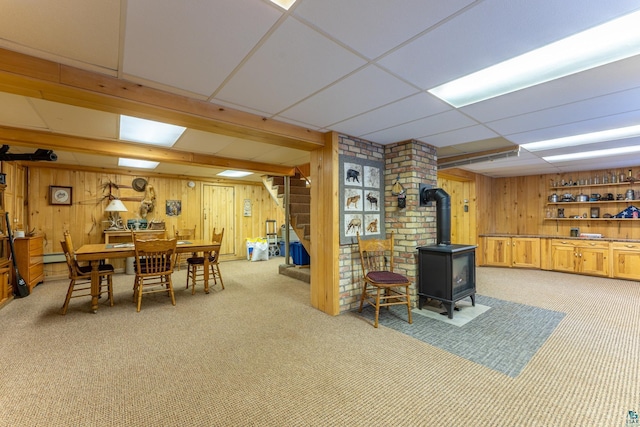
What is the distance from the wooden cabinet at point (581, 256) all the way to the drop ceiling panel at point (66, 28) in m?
7.95

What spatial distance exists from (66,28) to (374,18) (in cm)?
172

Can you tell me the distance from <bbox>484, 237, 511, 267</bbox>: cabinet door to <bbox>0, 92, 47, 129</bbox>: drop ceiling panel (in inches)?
324

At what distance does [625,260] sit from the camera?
523cm

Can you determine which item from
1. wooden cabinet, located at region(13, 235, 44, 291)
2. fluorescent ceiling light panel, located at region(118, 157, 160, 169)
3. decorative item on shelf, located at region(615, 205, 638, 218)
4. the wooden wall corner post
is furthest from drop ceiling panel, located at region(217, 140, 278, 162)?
decorative item on shelf, located at region(615, 205, 638, 218)

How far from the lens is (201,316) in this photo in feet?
11.3

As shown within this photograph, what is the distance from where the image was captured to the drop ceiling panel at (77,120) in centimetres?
273

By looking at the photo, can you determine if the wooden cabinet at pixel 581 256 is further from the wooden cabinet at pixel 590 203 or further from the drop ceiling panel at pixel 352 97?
the drop ceiling panel at pixel 352 97

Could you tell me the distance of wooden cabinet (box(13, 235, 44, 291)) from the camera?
14.3ft

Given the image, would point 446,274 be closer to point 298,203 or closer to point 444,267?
point 444,267

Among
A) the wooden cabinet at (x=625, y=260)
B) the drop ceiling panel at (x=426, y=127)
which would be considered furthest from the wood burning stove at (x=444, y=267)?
the wooden cabinet at (x=625, y=260)

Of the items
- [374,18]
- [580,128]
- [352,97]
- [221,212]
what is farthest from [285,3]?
[221,212]

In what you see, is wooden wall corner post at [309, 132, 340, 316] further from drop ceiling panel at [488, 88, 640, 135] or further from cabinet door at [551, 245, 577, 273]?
cabinet door at [551, 245, 577, 273]

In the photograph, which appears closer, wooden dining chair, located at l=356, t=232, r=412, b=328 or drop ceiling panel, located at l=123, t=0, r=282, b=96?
drop ceiling panel, located at l=123, t=0, r=282, b=96

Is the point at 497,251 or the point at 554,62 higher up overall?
the point at 554,62
